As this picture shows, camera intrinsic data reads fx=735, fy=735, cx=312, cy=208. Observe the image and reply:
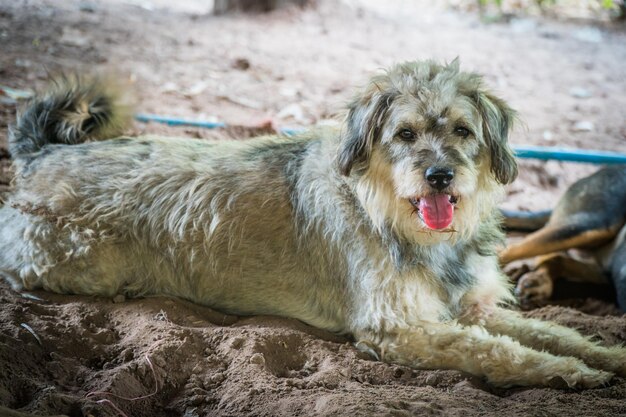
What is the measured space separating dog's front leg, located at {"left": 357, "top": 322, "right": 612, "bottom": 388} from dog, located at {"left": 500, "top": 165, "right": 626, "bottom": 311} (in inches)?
61.7

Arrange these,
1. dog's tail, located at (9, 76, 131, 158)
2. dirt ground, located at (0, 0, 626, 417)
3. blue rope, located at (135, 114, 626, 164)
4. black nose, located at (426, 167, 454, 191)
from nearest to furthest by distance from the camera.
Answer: dirt ground, located at (0, 0, 626, 417) < black nose, located at (426, 167, 454, 191) < dog's tail, located at (9, 76, 131, 158) < blue rope, located at (135, 114, 626, 164)

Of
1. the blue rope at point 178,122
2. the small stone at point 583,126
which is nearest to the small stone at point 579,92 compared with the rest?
the small stone at point 583,126

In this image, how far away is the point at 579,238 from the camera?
232 inches

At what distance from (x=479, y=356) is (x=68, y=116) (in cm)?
322

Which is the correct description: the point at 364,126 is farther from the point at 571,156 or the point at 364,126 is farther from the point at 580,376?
the point at 571,156

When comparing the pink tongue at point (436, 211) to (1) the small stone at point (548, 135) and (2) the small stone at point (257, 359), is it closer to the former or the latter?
(2) the small stone at point (257, 359)

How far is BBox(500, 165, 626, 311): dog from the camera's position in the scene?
19.2 feet

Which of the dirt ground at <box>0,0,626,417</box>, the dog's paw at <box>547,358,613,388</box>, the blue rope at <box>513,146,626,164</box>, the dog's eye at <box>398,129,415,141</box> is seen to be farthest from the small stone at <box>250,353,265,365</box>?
the blue rope at <box>513,146,626,164</box>

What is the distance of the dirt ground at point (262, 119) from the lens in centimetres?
377

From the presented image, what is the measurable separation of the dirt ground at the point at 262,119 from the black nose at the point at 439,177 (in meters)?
0.91

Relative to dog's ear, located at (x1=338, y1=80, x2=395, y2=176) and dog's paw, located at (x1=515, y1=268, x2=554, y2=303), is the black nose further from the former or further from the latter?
dog's paw, located at (x1=515, y1=268, x2=554, y2=303)

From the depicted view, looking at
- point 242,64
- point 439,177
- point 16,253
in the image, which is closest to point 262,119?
point 242,64

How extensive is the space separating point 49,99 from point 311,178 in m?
1.97

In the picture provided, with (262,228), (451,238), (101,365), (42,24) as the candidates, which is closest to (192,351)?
Answer: (101,365)
